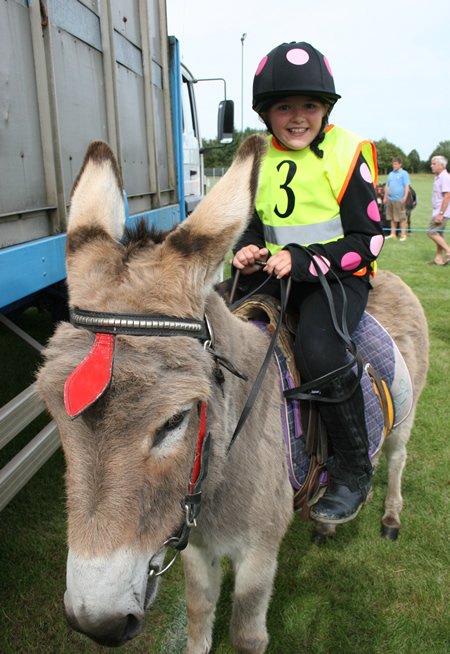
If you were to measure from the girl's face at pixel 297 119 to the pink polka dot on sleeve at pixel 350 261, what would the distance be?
0.72m

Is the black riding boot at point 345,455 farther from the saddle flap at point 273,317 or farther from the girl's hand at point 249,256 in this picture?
the girl's hand at point 249,256

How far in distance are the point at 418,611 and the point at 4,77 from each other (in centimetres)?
411

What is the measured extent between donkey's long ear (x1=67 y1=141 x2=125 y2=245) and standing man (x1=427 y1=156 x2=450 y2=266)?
1255 centimetres

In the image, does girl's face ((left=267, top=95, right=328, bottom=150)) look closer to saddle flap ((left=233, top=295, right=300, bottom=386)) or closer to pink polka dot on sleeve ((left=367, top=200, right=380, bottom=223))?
pink polka dot on sleeve ((left=367, top=200, right=380, bottom=223))

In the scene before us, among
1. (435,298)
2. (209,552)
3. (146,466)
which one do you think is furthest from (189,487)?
(435,298)

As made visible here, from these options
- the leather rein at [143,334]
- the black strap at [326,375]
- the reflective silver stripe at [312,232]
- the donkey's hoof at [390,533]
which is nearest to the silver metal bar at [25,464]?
the leather rein at [143,334]

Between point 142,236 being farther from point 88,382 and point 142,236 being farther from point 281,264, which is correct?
point 281,264

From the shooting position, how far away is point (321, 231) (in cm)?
249

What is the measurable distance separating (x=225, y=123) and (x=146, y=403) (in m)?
7.87

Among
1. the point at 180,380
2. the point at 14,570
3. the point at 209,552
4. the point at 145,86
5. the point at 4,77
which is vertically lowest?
the point at 14,570

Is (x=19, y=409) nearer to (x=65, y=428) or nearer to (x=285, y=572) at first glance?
(x=65, y=428)

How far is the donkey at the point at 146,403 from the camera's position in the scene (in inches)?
50.9

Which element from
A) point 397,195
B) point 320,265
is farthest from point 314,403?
point 397,195

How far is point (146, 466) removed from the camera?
1.36 m
